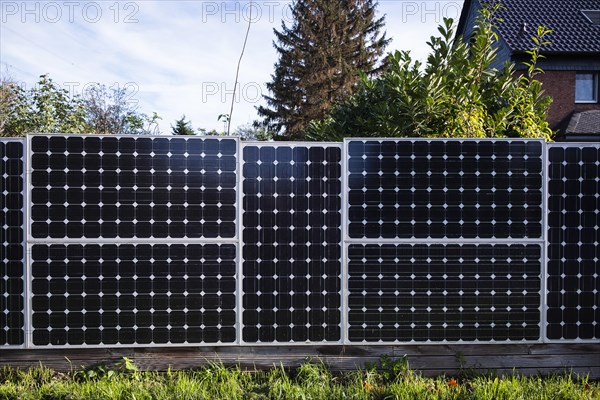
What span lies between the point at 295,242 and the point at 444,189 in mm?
1928

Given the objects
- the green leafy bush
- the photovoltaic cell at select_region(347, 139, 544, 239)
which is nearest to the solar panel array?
the photovoltaic cell at select_region(347, 139, 544, 239)

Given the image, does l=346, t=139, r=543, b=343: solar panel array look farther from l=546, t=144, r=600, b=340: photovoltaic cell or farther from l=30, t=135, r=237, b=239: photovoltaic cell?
l=30, t=135, r=237, b=239: photovoltaic cell

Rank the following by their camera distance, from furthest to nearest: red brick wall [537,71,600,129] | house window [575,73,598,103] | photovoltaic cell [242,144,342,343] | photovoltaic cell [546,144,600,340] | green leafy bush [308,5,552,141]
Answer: house window [575,73,598,103]
red brick wall [537,71,600,129]
green leafy bush [308,5,552,141]
photovoltaic cell [546,144,600,340]
photovoltaic cell [242,144,342,343]

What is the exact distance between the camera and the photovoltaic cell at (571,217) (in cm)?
549

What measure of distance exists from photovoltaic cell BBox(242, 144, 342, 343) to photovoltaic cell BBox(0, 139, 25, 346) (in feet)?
8.58

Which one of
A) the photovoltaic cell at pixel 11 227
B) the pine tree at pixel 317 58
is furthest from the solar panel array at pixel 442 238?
the pine tree at pixel 317 58

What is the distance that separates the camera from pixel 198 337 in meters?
5.38

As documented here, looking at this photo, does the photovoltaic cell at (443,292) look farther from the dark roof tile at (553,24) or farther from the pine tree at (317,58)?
the pine tree at (317,58)

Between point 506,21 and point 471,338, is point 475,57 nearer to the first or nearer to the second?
point 471,338

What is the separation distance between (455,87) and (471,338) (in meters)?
3.73

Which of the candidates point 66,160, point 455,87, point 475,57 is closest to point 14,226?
point 66,160

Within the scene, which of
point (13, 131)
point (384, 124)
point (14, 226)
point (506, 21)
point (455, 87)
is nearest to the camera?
point (14, 226)

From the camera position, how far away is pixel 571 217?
5496 mm

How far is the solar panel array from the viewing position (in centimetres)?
540
